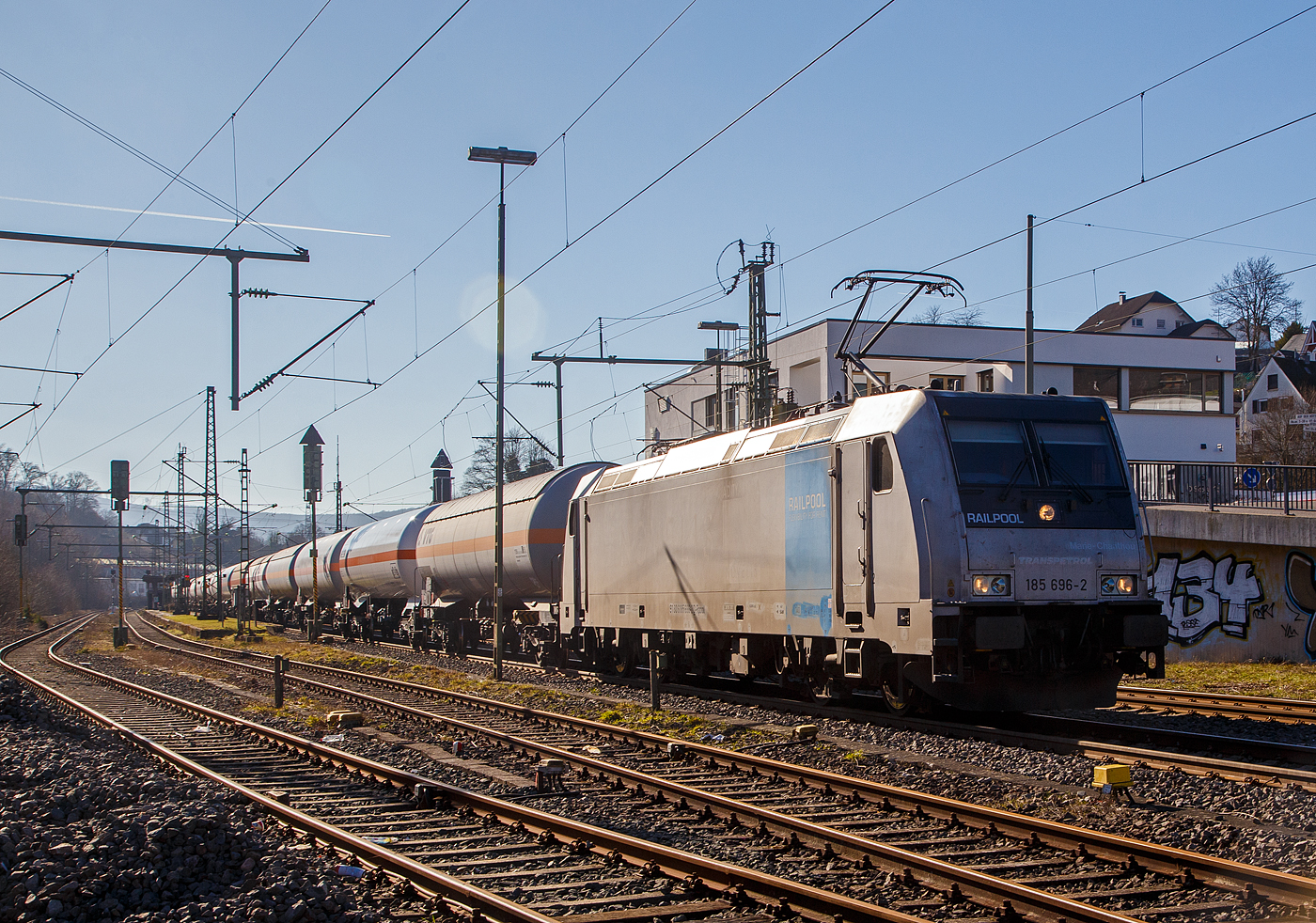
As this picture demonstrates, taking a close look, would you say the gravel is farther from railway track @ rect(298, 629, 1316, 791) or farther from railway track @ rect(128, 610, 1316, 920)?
railway track @ rect(298, 629, 1316, 791)

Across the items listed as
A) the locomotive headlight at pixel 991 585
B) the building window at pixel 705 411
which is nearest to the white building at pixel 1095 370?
the building window at pixel 705 411

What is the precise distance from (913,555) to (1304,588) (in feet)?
40.9

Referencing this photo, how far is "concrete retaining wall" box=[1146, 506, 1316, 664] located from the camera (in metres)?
20.1

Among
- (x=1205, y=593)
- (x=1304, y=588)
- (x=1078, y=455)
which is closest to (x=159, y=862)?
(x=1078, y=455)

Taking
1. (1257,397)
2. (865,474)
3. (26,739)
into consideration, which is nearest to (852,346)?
(865,474)

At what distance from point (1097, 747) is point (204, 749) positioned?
32.7 ft

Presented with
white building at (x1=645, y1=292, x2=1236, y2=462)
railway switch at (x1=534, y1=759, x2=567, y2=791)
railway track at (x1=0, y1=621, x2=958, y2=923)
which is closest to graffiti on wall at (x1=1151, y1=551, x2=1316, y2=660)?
railway switch at (x1=534, y1=759, x2=567, y2=791)

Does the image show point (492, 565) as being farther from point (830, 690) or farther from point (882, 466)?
point (882, 466)

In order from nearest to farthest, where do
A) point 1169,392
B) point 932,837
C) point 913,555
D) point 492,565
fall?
point 932,837, point 913,555, point 492,565, point 1169,392

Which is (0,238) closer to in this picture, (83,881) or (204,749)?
(204,749)

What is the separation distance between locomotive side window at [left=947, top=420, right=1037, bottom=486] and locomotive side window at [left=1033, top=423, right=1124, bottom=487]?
0.25m

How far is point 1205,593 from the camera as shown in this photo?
857 inches

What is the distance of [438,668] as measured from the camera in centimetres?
2448

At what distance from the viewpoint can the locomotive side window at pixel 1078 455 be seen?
1202 cm
